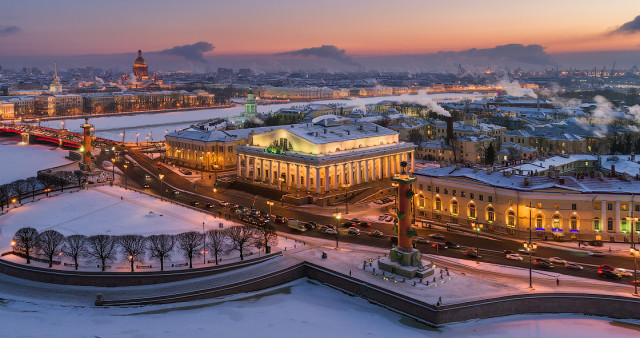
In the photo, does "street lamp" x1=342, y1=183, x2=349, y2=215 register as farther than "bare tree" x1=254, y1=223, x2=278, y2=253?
Yes

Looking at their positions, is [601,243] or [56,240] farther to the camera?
[601,243]

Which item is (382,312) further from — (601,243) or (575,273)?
(601,243)

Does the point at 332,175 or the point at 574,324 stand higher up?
the point at 332,175

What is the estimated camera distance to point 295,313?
3216 centimetres

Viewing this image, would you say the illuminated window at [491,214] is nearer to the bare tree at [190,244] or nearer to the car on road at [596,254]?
the car on road at [596,254]

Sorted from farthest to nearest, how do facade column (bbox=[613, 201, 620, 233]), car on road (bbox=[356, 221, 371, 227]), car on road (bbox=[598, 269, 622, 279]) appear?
car on road (bbox=[356, 221, 371, 227]), facade column (bbox=[613, 201, 620, 233]), car on road (bbox=[598, 269, 622, 279])

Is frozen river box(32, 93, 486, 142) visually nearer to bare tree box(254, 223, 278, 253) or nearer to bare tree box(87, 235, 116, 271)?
bare tree box(87, 235, 116, 271)

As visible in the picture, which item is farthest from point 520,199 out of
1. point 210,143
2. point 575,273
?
point 210,143

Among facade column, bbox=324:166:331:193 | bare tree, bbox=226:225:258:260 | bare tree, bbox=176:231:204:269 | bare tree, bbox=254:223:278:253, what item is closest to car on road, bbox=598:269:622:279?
bare tree, bbox=254:223:278:253

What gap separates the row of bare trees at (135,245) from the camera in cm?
3775

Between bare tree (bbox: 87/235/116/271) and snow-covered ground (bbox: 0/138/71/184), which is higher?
snow-covered ground (bbox: 0/138/71/184)

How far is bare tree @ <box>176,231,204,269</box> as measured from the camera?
37500 millimetres

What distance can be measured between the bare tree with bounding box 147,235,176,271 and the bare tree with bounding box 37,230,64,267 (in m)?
6.05

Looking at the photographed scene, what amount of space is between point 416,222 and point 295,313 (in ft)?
70.0
